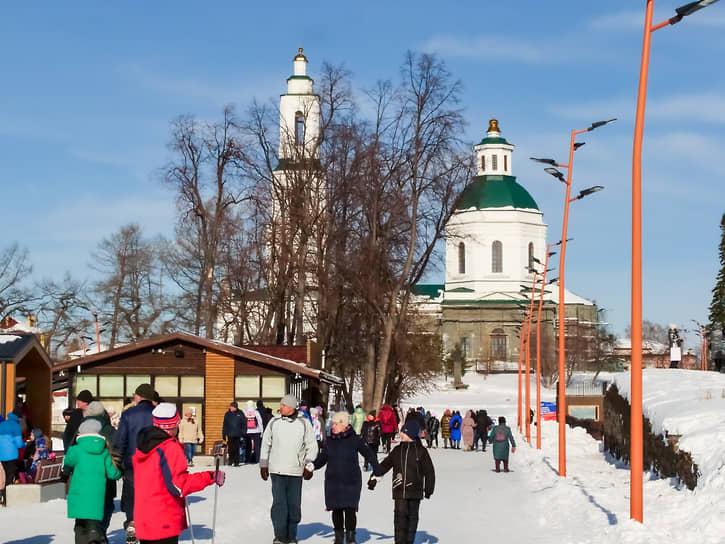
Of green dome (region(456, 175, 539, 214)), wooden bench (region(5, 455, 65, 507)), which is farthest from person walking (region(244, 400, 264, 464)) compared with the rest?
green dome (region(456, 175, 539, 214))

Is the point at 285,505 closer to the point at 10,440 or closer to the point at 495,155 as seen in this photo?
the point at 10,440

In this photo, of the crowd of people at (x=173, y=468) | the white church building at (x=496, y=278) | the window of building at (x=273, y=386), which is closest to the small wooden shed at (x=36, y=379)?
the crowd of people at (x=173, y=468)

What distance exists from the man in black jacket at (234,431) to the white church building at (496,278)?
3550 inches

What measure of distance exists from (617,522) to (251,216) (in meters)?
32.6

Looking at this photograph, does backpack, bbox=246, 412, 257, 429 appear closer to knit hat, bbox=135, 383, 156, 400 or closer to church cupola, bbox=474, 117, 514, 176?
knit hat, bbox=135, 383, 156, 400

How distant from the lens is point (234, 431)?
27812 millimetres

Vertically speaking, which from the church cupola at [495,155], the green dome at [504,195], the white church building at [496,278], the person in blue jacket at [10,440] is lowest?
the person in blue jacket at [10,440]

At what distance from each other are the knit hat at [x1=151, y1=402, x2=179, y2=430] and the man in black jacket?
17979 mm

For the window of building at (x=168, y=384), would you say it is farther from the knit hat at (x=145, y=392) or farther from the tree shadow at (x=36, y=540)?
the knit hat at (x=145, y=392)

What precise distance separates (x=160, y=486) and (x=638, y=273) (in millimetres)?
8567

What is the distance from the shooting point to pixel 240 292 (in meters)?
48.5

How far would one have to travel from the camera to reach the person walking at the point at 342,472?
13383 millimetres

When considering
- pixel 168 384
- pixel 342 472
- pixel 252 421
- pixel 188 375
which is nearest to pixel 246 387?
pixel 188 375

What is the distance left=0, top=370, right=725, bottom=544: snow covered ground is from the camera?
14828mm
